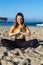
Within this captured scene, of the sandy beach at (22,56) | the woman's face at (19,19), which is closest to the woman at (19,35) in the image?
the woman's face at (19,19)

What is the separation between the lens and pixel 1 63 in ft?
21.4

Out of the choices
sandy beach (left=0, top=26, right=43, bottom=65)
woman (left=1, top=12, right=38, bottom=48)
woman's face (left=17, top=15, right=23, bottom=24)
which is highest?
woman's face (left=17, top=15, right=23, bottom=24)

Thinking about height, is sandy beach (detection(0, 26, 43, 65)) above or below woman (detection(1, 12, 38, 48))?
below

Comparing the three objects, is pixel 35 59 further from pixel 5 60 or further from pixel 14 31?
pixel 14 31

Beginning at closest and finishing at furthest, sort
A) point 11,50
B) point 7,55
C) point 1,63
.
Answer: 1. point 1,63
2. point 7,55
3. point 11,50

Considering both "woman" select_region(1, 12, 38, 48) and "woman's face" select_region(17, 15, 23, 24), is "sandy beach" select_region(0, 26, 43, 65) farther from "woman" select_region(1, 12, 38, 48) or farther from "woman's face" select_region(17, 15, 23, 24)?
"woman's face" select_region(17, 15, 23, 24)

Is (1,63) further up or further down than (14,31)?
further down

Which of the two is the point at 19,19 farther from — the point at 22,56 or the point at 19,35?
the point at 22,56

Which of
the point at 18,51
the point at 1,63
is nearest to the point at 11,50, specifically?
the point at 18,51

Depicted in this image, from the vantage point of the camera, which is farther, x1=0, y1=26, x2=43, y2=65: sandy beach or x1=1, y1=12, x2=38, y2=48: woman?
x1=1, y1=12, x2=38, y2=48: woman

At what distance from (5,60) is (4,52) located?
93 cm

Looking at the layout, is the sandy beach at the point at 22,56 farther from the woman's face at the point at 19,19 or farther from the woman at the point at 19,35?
the woman's face at the point at 19,19

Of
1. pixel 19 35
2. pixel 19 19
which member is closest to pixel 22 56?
pixel 19 35

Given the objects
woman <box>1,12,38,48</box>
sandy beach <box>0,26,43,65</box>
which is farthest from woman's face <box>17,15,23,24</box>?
sandy beach <box>0,26,43,65</box>
